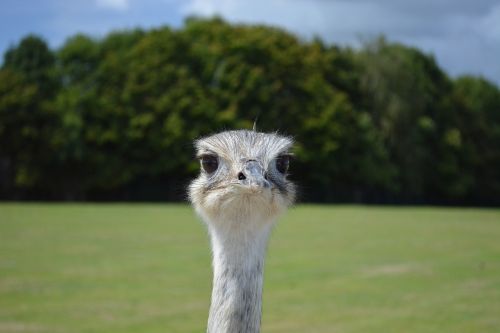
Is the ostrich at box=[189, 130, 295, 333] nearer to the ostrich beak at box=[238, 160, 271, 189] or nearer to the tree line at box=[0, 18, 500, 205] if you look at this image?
the ostrich beak at box=[238, 160, 271, 189]

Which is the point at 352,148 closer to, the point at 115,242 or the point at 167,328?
the point at 115,242

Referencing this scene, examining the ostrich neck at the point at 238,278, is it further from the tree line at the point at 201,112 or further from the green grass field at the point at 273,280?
the tree line at the point at 201,112

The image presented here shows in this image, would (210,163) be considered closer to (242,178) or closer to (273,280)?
(242,178)

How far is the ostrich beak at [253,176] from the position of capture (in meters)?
3.55

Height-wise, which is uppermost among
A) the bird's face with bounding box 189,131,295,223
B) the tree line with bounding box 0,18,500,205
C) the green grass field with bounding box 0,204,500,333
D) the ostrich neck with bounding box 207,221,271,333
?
the tree line with bounding box 0,18,500,205

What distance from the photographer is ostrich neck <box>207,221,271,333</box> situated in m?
3.57

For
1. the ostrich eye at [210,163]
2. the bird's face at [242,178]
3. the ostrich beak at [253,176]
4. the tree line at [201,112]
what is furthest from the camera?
the tree line at [201,112]

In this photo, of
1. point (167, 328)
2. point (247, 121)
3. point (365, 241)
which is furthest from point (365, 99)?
point (167, 328)

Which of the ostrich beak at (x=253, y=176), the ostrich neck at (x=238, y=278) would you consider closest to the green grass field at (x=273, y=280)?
the ostrich neck at (x=238, y=278)

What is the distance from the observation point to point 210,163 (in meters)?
3.93

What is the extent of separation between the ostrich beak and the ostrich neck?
0.74 feet

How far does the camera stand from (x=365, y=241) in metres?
20.8

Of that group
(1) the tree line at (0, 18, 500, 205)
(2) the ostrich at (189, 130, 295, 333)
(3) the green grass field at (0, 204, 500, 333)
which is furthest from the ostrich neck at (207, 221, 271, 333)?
(1) the tree line at (0, 18, 500, 205)

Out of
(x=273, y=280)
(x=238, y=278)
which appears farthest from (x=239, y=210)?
(x=273, y=280)
